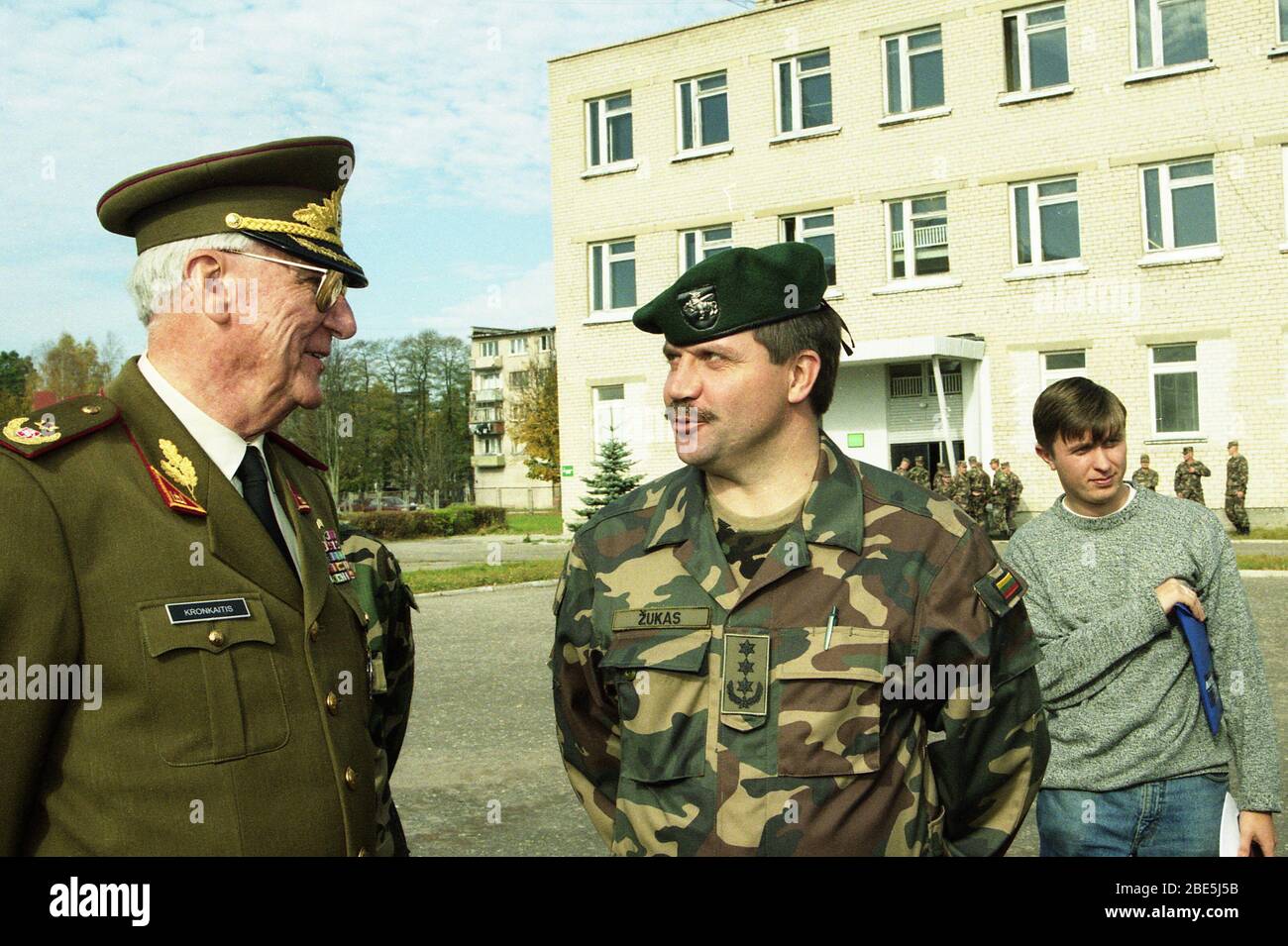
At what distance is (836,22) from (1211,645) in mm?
26344

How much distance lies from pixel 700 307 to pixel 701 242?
88.3ft

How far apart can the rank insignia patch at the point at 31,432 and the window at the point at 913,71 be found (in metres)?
26.6

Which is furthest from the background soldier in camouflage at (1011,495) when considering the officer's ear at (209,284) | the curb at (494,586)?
the officer's ear at (209,284)

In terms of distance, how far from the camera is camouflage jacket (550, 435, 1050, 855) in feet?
8.05

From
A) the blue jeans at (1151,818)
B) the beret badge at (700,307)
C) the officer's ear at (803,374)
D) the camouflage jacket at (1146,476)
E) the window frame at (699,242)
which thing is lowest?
the blue jeans at (1151,818)

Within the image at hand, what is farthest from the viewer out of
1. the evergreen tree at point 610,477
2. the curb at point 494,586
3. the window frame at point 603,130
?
the window frame at point 603,130

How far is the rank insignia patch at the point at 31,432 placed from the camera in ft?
6.68

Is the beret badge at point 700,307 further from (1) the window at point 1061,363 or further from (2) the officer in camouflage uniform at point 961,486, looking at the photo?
(1) the window at point 1061,363

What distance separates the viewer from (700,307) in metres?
2.82

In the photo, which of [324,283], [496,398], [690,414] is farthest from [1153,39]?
[496,398]

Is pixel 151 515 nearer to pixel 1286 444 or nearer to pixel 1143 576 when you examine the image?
pixel 1143 576

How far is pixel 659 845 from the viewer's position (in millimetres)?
2486

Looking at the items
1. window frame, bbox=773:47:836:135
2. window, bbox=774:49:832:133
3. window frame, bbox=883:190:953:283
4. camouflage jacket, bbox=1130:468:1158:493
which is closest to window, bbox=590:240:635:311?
window frame, bbox=773:47:836:135

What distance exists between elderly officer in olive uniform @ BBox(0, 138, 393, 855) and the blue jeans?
207 centimetres
